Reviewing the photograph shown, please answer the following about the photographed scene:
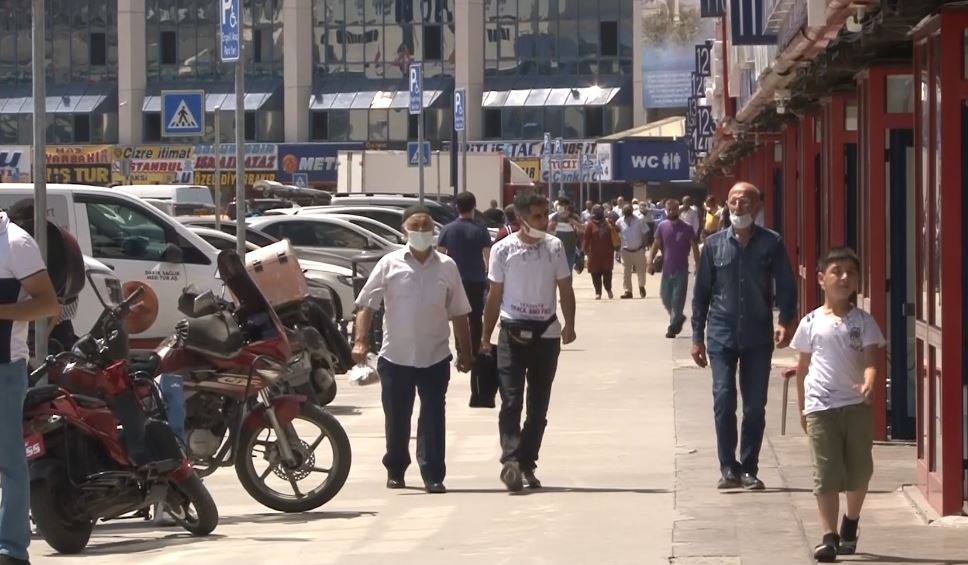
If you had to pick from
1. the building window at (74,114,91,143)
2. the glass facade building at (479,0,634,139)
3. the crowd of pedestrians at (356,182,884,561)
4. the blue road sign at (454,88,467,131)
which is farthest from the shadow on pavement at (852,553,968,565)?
the building window at (74,114,91,143)

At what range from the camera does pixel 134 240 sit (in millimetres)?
19469

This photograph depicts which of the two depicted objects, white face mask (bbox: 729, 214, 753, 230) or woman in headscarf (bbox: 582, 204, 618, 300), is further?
woman in headscarf (bbox: 582, 204, 618, 300)

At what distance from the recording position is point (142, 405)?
10047mm

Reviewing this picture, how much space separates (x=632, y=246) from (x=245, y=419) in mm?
24410

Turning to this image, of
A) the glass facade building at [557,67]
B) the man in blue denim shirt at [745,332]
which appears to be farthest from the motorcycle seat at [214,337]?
the glass facade building at [557,67]

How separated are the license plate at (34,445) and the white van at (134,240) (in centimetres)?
893

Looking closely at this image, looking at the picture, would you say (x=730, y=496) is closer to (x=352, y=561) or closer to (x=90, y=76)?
(x=352, y=561)

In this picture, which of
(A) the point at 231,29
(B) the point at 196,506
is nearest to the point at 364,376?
(B) the point at 196,506

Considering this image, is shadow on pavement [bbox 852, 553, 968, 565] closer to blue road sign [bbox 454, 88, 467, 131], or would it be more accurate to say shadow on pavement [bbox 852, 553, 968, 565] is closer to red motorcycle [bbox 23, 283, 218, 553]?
red motorcycle [bbox 23, 283, 218, 553]

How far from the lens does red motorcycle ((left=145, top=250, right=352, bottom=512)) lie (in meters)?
11.1

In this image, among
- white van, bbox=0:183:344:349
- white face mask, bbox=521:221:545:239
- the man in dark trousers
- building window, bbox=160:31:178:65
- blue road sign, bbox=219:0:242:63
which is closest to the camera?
white face mask, bbox=521:221:545:239

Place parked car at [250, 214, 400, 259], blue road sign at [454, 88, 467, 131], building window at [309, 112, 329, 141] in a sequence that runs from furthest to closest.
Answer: building window at [309, 112, 329, 141] < blue road sign at [454, 88, 467, 131] < parked car at [250, 214, 400, 259]

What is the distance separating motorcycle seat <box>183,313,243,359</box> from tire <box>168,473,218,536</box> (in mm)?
1165

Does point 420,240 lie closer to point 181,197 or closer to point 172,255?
point 172,255
